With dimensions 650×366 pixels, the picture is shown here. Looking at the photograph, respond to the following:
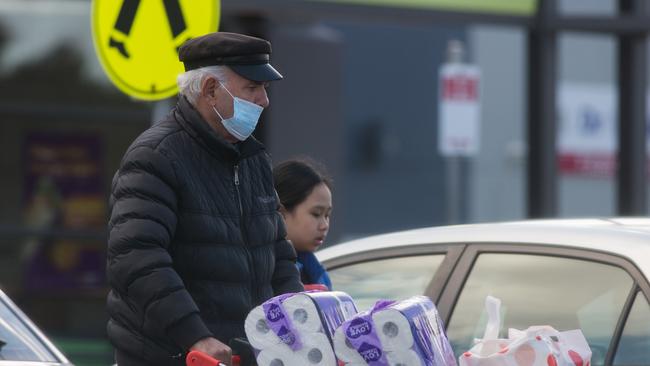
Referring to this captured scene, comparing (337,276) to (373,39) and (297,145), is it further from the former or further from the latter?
(373,39)

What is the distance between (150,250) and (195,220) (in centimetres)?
21

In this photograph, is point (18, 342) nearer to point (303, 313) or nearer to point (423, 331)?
point (303, 313)

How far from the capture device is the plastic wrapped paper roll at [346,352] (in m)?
3.76

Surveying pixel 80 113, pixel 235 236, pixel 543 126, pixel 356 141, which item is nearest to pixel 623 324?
pixel 235 236

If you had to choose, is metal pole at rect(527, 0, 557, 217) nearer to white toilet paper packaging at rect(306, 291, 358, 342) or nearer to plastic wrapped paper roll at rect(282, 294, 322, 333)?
white toilet paper packaging at rect(306, 291, 358, 342)

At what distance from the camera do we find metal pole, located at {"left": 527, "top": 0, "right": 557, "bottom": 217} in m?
12.4

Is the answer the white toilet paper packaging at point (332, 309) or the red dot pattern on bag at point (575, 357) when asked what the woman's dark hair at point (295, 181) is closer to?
the white toilet paper packaging at point (332, 309)

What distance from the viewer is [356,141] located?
21.5m

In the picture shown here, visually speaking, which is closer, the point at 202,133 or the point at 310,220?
the point at 202,133

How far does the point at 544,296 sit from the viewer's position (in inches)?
206

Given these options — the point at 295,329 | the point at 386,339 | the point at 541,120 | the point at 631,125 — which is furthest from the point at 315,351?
the point at 631,125

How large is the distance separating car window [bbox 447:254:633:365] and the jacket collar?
129 cm

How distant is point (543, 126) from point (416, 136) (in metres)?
9.47

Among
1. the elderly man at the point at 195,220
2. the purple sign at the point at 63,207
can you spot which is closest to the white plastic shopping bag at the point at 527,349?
the elderly man at the point at 195,220
